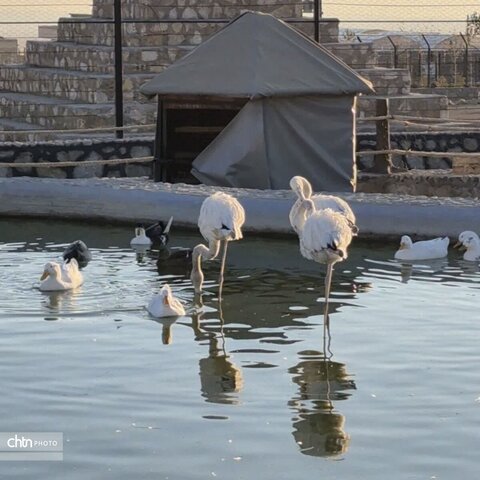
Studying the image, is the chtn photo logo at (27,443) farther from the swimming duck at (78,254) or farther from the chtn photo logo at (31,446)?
the swimming duck at (78,254)

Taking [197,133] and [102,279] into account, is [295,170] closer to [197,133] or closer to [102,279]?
[197,133]

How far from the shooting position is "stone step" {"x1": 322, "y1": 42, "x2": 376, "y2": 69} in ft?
92.1

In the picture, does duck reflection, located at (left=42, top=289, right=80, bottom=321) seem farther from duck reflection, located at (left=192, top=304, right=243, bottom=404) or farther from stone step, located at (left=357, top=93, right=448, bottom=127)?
stone step, located at (left=357, top=93, right=448, bottom=127)

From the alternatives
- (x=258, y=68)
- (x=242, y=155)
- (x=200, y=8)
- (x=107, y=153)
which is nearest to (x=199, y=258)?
(x=242, y=155)

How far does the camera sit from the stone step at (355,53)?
92.1ft

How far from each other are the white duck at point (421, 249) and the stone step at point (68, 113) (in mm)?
11915

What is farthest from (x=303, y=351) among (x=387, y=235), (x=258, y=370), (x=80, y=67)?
(x=80, y=67)

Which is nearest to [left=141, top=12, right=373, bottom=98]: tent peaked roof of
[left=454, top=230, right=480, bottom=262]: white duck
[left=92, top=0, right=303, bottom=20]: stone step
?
[left=454, top=230, right=480, bottom=262]: white duck

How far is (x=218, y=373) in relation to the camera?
8750mm

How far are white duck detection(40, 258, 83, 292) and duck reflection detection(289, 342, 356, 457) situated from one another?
8.47 ft

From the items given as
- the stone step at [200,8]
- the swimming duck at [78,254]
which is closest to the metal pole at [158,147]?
the swimming duck at [78,254]

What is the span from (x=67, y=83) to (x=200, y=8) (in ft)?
10.8

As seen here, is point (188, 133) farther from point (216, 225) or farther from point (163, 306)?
point (163, 306)

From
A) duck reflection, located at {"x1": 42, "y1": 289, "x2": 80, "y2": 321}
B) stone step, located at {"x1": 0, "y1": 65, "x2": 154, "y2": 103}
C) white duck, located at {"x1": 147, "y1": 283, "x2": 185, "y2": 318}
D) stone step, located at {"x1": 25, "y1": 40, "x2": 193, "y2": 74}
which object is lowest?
duck reflection, located at {"x1": 42, "y1": 289, "x2": 80, "y2": 321}
